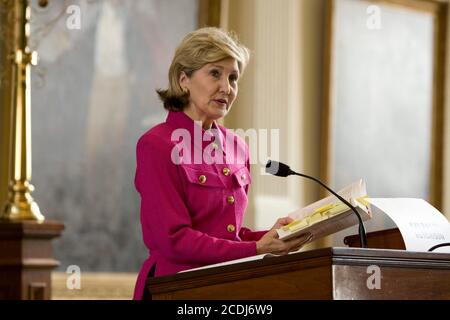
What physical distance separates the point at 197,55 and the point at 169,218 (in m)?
0.71

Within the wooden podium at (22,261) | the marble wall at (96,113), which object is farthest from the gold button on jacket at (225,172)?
the marble wall at (96,113)

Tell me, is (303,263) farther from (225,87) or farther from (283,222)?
(225,87)

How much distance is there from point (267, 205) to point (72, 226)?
1797 mm

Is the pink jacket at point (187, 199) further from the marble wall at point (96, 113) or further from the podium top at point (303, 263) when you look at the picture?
the marble wall at point (96, 113)

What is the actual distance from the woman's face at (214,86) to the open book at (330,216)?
2.20ft

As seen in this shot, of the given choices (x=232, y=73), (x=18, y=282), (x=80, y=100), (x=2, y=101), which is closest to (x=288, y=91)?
(x=80, y=100)

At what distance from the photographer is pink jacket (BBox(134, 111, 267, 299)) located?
12.3ft

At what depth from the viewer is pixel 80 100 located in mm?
8258

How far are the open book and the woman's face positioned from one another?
671 millimetres

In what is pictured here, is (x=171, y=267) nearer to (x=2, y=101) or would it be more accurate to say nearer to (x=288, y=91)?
(x=2, y=101)
